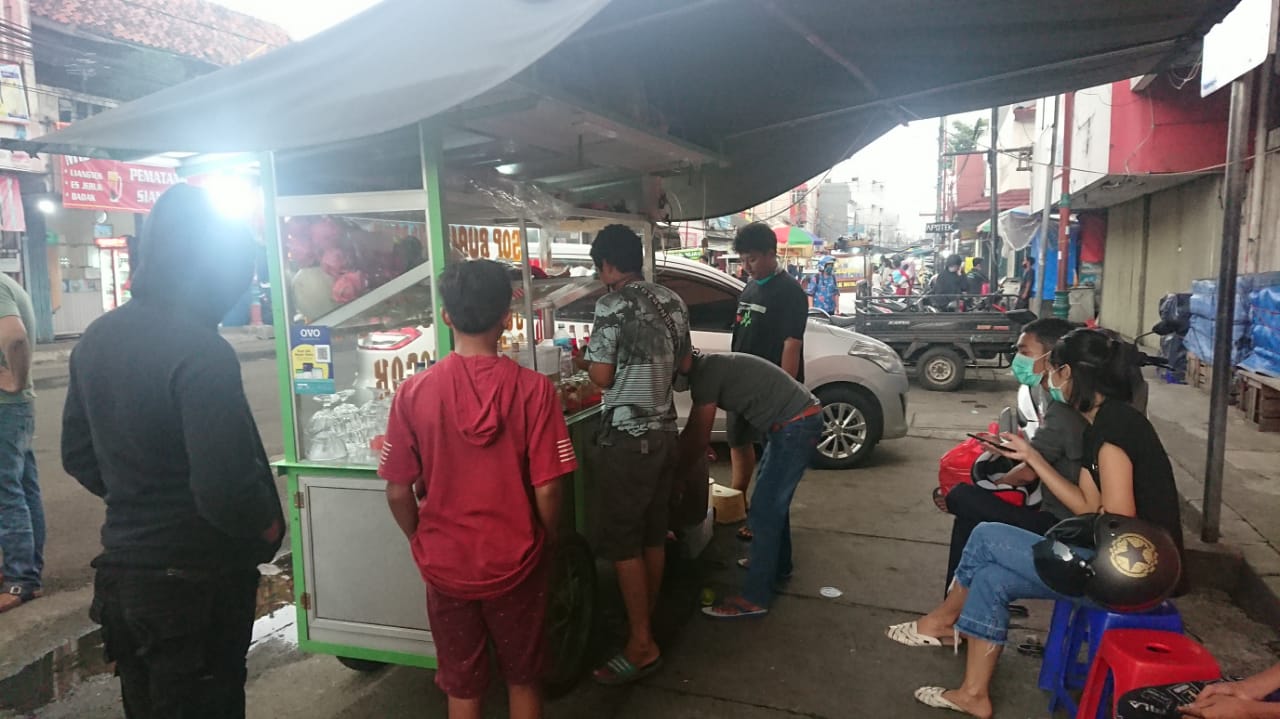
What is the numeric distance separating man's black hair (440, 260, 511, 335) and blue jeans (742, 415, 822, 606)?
1.89 metres

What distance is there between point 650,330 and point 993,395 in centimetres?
835

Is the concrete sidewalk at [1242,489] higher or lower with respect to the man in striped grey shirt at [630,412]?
lower

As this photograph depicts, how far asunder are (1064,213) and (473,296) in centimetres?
1487

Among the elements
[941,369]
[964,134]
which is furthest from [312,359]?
[964,134]

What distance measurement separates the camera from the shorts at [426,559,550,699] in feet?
7.14

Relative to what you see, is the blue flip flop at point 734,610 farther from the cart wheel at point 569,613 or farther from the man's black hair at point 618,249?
the man's black hair at point 618,249

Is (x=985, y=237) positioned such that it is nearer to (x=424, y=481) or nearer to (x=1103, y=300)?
(x=1103, y=300)

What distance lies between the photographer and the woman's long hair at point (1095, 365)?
2.60 meters

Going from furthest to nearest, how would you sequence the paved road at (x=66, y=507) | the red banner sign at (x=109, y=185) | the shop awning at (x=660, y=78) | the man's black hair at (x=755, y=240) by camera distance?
the red banner sign at (x=109, y=185)
the man's black hair at (x=755, y=240)
the paved road at (x=66, y=507)
the shop awning at (x=660, y=78)

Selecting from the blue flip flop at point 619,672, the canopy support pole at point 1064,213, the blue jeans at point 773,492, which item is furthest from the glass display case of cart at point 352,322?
the canopy support pole at point 1064,213

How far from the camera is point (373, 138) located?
2.97m

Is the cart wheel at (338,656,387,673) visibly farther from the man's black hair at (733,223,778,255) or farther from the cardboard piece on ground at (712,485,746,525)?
the man's black hair at (733,223,778,255)

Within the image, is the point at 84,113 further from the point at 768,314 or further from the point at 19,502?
the point at 768,314

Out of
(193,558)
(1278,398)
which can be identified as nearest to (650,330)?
(193,558)
